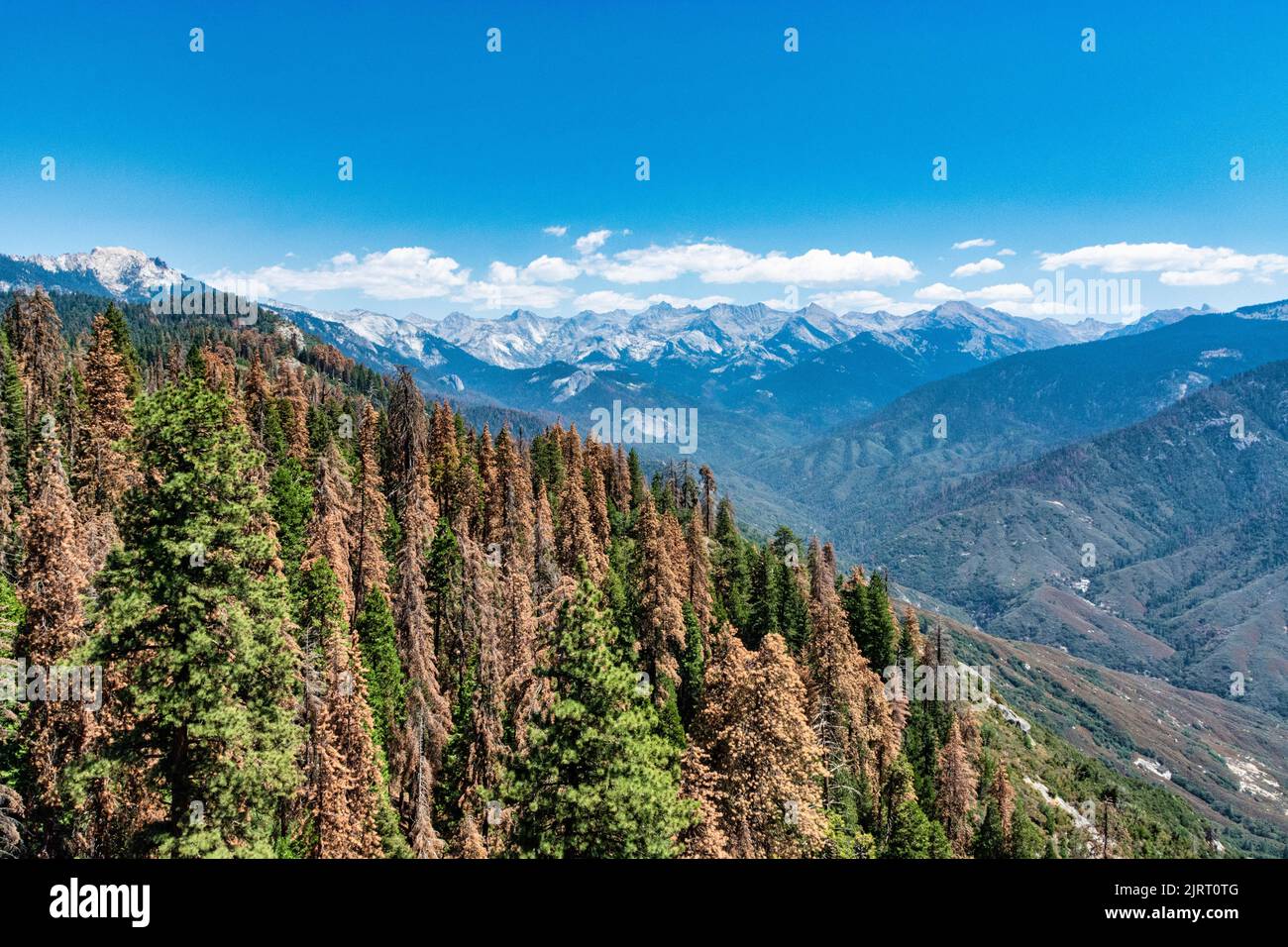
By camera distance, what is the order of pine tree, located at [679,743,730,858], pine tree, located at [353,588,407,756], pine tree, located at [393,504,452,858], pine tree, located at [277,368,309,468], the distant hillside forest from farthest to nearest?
1. pine tree, located at [277,368,309,468]
2. pine tree, located at [353,588,407,756]
3. pine tree, located at [393,504,452,858]
4. pine tree, located at [679,743,730,858]
5. the distant hillside forest

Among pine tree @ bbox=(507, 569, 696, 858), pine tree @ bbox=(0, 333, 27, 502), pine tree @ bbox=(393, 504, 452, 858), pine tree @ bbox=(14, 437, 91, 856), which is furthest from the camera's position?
pine tree @ bbox=(0, 333, 27, 502)

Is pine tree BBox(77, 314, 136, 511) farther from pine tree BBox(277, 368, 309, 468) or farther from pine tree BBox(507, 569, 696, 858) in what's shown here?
pine tree BBox(507, 569, 696, 858)

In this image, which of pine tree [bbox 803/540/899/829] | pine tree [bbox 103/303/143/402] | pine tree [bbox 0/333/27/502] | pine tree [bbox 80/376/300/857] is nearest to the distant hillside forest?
pine tree [bbox 80/376/300/857]

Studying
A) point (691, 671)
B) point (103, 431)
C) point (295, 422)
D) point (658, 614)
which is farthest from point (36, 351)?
point (691, 671)

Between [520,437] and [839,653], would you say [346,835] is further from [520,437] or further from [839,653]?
[520,437]

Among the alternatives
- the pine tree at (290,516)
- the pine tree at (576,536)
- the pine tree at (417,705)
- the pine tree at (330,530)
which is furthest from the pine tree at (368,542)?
the pine tree at (576,536)

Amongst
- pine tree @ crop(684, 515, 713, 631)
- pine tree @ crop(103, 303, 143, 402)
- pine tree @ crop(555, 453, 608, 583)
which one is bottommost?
pine tree @ crop(684, 515, 713, 631)
